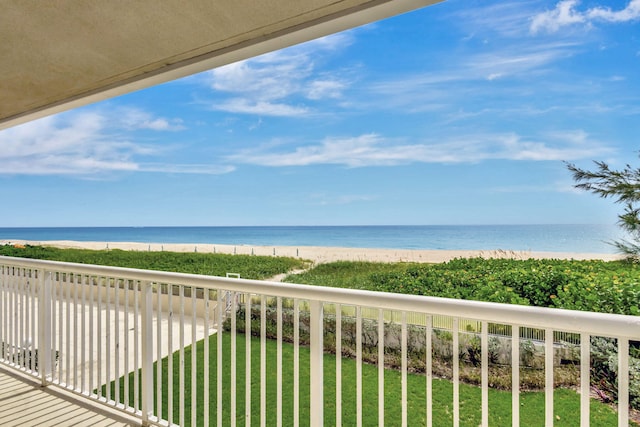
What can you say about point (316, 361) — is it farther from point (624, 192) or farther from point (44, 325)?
point (44, 325)

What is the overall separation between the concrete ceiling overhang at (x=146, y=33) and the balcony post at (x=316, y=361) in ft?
4.02

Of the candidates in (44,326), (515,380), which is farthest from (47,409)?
(515,380)

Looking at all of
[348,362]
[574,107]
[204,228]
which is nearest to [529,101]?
[574,107]

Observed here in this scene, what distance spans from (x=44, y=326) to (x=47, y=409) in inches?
22.8

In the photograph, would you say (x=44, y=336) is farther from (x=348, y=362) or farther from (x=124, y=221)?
(x=124, y=221)

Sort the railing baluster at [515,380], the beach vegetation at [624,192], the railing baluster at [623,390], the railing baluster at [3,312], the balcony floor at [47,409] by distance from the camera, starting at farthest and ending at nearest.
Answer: the railing baluster at [3,312] → the balcony floor at [47,409] → the beach vegetation at [624,192] → the railing baluster at [515,380] → the railing baluster at [623,390]

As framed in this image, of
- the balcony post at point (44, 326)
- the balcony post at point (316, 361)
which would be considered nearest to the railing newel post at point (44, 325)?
the balcony post at point (44, 326)

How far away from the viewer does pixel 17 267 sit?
2795 millimetres

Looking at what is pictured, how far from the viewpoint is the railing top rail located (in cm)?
100

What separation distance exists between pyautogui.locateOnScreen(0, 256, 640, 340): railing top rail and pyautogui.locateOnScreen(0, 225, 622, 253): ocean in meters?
1.43

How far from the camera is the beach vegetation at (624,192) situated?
1986mm

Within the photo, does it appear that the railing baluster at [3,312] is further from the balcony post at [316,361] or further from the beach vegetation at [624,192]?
the beach vegetation at [624,192]

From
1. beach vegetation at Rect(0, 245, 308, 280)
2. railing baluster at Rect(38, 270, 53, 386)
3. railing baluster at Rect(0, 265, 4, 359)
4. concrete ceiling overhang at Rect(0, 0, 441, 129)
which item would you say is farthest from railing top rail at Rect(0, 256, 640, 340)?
beach vegetation at Rect(0, 245, 308, 280)

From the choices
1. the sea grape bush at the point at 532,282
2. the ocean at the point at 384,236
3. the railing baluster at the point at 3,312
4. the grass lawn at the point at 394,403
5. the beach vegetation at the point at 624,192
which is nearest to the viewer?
the beach vegetation at the point at 624,192
